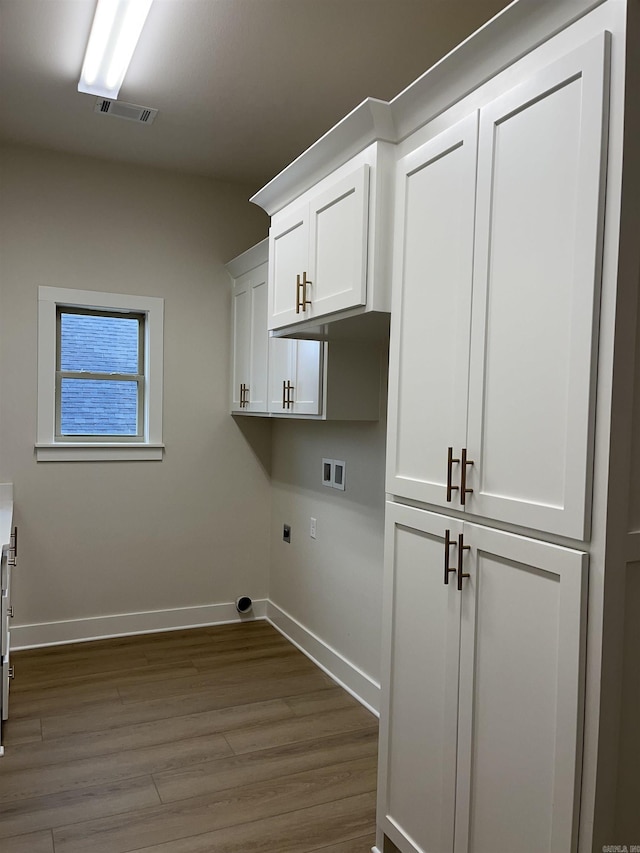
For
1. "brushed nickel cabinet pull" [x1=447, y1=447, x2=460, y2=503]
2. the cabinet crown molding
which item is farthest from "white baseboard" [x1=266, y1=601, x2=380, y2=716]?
the cabinet crown molding

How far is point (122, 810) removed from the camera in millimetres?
2326

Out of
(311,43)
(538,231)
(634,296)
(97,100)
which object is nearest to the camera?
(634,296)

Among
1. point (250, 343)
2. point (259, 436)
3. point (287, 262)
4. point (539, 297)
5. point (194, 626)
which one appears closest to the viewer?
point (539, 297)

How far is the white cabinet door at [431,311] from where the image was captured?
172 centimetres

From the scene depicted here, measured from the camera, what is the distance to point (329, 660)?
3.56m

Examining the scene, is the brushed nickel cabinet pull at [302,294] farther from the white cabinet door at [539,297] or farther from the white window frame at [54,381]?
the white window frame at [54,381]

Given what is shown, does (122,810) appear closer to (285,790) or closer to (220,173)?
(285,790)

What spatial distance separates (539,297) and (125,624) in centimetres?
344

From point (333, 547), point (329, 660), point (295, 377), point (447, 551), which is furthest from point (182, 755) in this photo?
point (295, 377)

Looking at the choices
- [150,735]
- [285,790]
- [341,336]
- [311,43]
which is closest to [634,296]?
[341,336]

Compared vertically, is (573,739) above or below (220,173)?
below

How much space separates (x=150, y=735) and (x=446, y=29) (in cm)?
314

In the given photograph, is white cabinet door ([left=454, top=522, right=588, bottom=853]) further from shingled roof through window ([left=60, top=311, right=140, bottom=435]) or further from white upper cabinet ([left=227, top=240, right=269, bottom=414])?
shingled roof through window ([left=60, top=311, right=140, bottom=435])

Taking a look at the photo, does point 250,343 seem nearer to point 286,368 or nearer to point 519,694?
point 286,368
